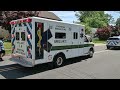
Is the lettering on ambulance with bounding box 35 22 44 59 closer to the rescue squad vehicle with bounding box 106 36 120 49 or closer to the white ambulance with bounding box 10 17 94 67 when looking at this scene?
the white ambulance with bounding box 10 17 94 67

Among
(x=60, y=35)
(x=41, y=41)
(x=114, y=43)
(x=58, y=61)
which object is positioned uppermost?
(x=60, y=35)

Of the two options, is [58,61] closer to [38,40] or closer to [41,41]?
[41,41]

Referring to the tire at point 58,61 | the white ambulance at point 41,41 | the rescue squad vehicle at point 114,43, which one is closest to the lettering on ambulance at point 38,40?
the white ambulance at point 41,41

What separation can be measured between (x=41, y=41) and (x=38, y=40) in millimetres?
203

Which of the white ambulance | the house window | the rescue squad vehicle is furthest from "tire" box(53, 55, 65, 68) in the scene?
the rescue squad vehicle

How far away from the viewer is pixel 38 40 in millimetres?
9086

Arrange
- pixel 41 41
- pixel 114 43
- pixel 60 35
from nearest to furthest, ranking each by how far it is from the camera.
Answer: pixel 41 41
pixel 60 35
pixel 114 43

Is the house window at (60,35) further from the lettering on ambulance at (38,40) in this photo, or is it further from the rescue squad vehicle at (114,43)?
the rescue squad vehicle at (114,43)

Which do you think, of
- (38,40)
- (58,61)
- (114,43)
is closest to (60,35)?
(58,61)

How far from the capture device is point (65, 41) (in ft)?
35.3

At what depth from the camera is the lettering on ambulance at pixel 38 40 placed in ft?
29.4
